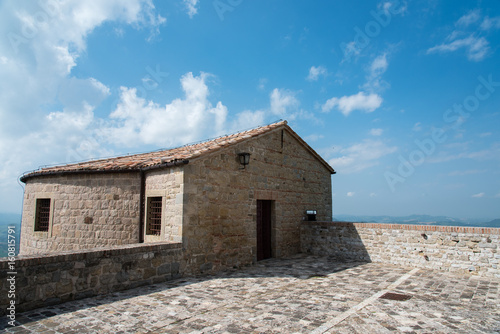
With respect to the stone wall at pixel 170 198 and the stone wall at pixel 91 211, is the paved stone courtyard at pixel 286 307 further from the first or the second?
the stone wall at pixel 91 211

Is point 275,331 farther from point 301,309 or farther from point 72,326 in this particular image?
point 72,326

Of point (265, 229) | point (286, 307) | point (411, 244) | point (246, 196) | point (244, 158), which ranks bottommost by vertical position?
point (286, 307)

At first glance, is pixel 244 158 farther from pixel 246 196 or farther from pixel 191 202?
pixel 191 202

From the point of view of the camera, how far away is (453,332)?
14.8 feet

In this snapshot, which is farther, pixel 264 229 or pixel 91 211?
pixel 264 229

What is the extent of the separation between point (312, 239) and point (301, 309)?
6939 millimetres

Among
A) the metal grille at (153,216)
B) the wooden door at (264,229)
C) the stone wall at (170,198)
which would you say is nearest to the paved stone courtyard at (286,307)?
the stone wall at (170,198)

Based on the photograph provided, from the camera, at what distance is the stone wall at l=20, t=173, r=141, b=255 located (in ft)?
32.0

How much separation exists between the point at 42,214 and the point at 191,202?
7.24 meters

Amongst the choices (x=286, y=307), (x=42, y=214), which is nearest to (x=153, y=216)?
(x=286, y=307)

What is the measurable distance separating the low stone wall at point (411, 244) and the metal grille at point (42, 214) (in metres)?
9.94

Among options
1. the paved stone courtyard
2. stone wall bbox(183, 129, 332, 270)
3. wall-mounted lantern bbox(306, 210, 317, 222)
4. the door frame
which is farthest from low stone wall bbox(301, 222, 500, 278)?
the door frame

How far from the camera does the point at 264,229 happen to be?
38.0 ft

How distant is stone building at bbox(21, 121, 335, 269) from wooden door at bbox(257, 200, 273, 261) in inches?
1.4
